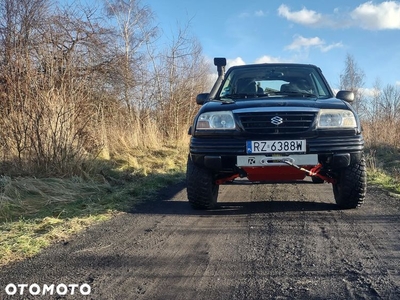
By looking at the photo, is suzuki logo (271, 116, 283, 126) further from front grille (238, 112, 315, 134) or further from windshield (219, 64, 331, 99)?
windshield (219, 64, 331, 99)

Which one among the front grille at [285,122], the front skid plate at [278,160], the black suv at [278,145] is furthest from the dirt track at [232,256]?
the front grille at [285,122]

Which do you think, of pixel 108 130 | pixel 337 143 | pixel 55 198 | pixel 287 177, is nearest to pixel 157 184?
pixel 55 198

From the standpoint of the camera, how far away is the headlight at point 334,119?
3.86 metres

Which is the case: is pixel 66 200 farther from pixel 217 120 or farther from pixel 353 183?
pixel 353 183

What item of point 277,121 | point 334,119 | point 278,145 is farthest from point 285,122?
point 334,119

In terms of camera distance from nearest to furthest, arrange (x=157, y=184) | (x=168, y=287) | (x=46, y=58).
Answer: (x=168, y=287) < (x=157, y=184) < (x=46, y=58)

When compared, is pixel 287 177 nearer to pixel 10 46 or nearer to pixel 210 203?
pixel 210 203

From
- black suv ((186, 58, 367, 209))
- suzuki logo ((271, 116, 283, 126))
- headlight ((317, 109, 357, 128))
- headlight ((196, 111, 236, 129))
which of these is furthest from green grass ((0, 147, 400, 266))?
headlight ((317, 109, 357, 128))

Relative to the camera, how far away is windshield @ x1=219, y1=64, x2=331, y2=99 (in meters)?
4.96

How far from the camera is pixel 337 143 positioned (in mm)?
3812

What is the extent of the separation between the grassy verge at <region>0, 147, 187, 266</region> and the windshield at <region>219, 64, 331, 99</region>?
1960 millimetres

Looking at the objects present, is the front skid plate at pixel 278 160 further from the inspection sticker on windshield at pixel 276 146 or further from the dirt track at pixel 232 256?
the dirt track at pixel 232 256

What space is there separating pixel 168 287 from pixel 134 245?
93 centimetres

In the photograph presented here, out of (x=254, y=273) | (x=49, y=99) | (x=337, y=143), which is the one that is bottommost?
(x=254, y=273)
